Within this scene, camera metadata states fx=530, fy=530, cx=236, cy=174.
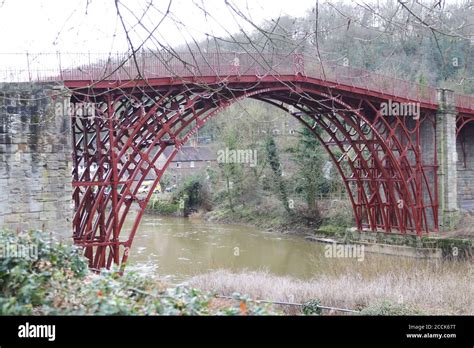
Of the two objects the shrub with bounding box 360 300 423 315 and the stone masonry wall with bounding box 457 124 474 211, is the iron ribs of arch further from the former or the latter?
the stone masonry wall with bounding box 457 124 474 211

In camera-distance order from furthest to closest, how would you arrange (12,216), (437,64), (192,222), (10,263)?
(192,222)
(437,64)
(12,216)
(10,263)

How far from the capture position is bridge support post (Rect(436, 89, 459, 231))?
21.6m

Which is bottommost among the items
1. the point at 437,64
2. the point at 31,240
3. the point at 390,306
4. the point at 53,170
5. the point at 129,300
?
the point at 390,306

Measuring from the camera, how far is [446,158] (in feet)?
70.9

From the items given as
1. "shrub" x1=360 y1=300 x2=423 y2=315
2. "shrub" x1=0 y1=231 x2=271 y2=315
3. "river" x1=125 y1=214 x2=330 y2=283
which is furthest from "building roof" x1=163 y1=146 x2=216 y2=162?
"shrub" x1=0 y1=231 x2=271 y2=315

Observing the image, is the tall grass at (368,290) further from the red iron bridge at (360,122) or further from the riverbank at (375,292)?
the red iron bridge at (360,122)

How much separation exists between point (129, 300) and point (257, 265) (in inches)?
641

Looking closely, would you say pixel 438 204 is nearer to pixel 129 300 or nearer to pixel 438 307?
pixel 438 307

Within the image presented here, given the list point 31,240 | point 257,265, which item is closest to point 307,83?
point 257,265

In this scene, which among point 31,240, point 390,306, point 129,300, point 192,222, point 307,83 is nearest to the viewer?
point 129,300

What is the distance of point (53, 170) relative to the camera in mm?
10289

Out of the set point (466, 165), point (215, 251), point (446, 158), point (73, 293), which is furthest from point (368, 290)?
point (466, 165)

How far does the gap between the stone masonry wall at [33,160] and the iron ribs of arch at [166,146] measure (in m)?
0.99

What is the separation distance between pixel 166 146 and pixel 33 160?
14.9 ft
